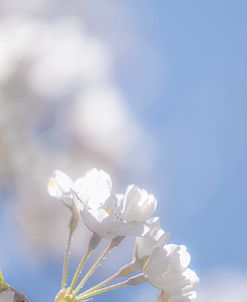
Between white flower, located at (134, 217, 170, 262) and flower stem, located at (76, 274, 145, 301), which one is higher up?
white flower, located at (134, 217, 170, 262)

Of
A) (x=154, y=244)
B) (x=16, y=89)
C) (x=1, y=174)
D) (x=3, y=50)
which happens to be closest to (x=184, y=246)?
(x=154, y=244)

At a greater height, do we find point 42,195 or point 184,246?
point 42,195

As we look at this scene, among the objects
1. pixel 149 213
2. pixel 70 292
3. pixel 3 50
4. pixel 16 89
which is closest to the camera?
pixel 70 292

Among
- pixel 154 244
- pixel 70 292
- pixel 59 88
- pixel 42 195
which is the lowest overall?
pixel 70 292

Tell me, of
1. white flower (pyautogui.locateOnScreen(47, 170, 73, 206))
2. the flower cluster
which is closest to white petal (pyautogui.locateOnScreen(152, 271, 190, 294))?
the flower cluster

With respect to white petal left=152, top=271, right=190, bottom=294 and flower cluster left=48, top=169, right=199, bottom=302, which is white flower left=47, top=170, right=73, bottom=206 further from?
white petal left=152, top=271, right=190, bottom=294

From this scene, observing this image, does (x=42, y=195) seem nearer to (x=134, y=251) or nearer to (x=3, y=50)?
(x=3, y=50)

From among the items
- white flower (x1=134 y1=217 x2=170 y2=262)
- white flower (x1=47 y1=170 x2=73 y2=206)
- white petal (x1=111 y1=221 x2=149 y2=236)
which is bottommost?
white petal (x1=111 y1=221 x2=149 y2=236)

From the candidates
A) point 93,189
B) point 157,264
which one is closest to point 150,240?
point 157,264

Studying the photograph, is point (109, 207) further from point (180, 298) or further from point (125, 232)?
point (180, 298)
